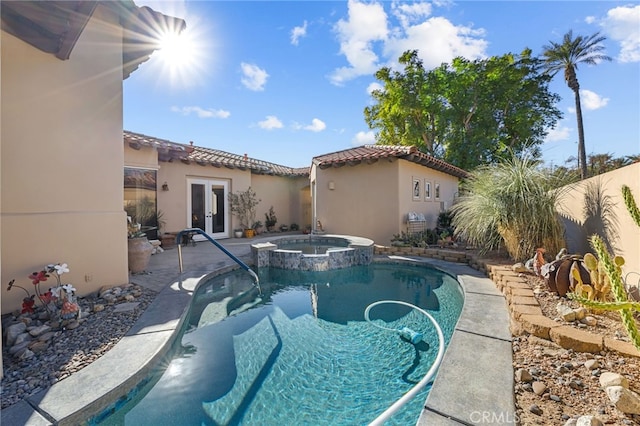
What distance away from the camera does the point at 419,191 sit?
14.1 metres

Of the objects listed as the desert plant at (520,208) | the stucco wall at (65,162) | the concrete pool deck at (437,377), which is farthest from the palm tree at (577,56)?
the stucco wall at (65,162)

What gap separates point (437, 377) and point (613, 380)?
5.15 feet

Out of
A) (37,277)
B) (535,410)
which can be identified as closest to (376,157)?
(535,410)

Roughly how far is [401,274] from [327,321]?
4.29 meters

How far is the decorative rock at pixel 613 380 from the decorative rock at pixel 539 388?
0.51 m

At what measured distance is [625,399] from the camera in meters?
2.31

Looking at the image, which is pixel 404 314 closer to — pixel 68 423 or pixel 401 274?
pixel 401 274

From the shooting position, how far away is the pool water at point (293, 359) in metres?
3.09

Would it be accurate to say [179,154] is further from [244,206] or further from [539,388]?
[539,388]

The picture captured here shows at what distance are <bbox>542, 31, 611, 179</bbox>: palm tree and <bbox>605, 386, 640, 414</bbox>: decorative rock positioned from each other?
24.2 m

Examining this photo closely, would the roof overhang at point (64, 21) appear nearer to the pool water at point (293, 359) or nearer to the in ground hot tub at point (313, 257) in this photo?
the pool water at point (293, 359)

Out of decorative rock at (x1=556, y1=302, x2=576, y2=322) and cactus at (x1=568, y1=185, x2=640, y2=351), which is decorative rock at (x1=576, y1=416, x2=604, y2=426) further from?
decorative rock at (x1=556, y1=302, x2=576, y2=322)

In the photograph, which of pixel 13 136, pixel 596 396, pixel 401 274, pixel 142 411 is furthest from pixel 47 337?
pixel 401 274

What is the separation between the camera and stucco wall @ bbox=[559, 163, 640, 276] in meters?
4.47
